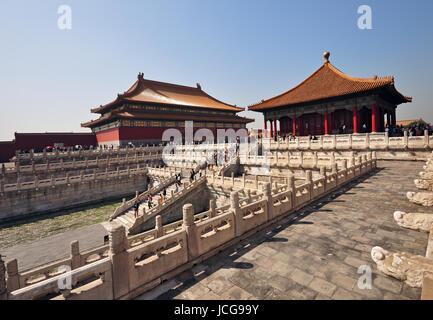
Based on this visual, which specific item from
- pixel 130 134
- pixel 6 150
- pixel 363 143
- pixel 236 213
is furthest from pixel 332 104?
pixel 6 150

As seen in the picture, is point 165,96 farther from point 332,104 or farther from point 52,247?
point 52,247

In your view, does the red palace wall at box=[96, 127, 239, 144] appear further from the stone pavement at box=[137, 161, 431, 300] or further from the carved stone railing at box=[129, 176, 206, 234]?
the stone pavement at box=[137, 161, 431, 300]

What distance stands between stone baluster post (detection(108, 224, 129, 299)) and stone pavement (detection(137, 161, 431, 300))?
17.9 inches

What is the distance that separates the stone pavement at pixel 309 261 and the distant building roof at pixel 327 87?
18551 mm

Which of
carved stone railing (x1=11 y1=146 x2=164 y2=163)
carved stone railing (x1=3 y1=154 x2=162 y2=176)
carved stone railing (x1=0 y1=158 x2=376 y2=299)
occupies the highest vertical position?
carved stone railing (x1=11 y1=146 x2=164 y2=163)

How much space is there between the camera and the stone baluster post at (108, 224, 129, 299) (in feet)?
12.1

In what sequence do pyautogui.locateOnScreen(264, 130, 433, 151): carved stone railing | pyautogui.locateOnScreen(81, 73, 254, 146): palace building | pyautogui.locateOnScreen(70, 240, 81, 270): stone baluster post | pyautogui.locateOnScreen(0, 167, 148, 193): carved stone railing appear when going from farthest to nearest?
pyautogui.locateOnScreen(81, 73, 254, 146): palace building < pyautogui.locateOnScreen(0, 167, 148, 193): carved stone railing < pyautogui.locateOnScreen(264, 130, 433, 151): carved stone railing < pyautogui.locateOnScreen(70, 240, 81, 270): stone baluster post

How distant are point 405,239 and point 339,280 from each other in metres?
2.75

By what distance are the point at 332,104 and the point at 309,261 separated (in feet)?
82.3

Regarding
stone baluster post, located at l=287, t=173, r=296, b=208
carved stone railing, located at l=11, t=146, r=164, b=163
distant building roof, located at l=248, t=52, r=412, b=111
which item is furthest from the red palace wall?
stone baluster post, located at l=287, t=173, r=296, b=208

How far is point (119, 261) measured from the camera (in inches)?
148

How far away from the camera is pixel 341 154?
1873cm

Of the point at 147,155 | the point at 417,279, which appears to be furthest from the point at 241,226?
the point at 147,155
